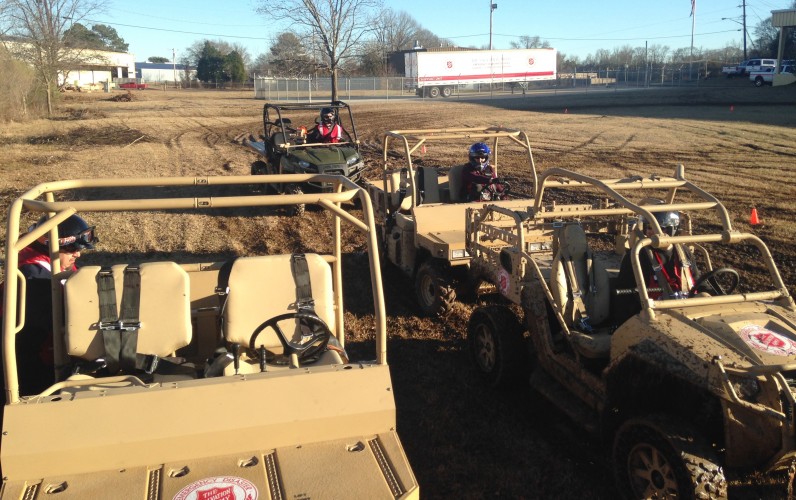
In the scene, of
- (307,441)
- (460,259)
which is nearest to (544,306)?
(460,259)

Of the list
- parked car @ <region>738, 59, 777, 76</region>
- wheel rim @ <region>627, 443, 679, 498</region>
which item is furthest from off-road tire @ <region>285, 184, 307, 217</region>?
parked car @ <region>738, 59, 777, 76</region>

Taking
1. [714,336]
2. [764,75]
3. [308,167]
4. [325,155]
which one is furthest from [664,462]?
[764,75]

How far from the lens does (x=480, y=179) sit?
891 cm

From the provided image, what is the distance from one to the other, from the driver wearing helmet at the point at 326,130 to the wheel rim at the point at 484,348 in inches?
314

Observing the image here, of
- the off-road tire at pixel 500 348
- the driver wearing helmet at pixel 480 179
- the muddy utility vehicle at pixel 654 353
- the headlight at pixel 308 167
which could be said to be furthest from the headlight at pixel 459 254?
the headlight at pixel 308 167

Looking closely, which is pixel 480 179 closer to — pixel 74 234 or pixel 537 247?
pixel 537 247

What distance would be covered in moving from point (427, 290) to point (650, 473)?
3.91 m

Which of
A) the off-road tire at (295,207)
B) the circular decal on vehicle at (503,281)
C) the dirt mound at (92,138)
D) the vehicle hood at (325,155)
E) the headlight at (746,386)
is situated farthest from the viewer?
the dirt mound at (92,138)

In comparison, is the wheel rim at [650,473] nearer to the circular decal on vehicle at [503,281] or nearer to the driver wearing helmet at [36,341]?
the circular decal on vehicle at [503,281]

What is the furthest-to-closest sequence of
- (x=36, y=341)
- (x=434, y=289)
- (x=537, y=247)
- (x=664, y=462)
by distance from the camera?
(x=434, y=289), (x=537, y=247), (x=36, y=341), (x=664, y=462)

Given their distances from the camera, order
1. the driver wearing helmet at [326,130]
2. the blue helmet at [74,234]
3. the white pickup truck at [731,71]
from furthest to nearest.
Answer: the white pickup truck at [731,71] → the driver wearing helmet at [326,130] → the blue helmet at [74,234]

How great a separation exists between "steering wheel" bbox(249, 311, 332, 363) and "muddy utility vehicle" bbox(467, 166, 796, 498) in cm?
180

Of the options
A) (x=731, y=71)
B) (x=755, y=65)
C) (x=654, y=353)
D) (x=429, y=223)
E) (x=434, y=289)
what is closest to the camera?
(x=654, y=353)

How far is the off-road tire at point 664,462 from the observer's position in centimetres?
351
